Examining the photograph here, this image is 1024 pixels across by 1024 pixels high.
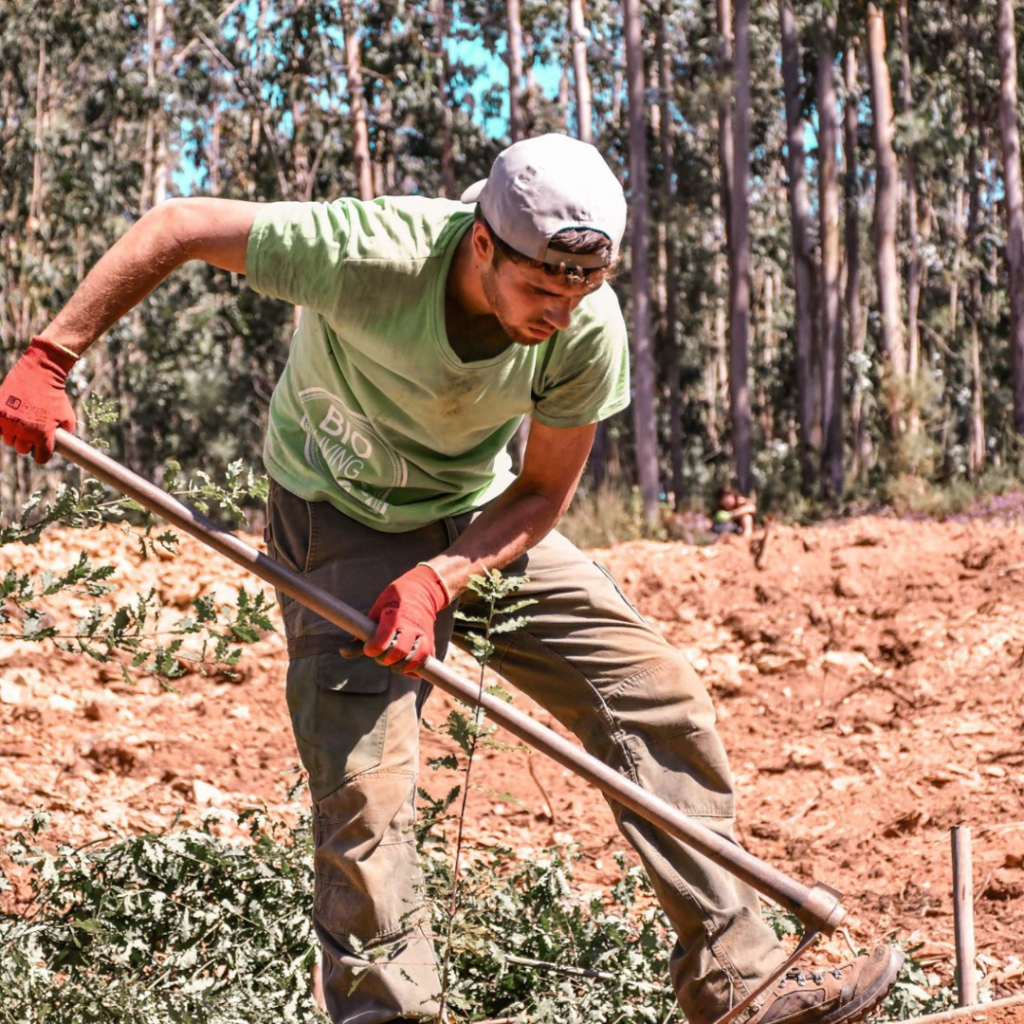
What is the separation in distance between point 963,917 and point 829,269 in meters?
16.2

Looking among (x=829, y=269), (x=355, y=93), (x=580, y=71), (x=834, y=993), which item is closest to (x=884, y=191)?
(x=829, y=269)

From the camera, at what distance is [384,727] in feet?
9.21

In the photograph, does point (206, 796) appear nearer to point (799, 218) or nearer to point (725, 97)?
point (799, 218)

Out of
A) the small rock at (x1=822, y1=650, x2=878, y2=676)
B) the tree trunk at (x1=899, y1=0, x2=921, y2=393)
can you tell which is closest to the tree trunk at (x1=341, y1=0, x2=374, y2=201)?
the tree trunk at (x1=899, y1=0, x2=921, y2=393)

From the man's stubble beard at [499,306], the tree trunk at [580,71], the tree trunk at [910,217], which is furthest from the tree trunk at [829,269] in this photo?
the man's stubble beard at [499,306]

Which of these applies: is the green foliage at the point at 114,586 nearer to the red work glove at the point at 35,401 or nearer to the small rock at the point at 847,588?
the red work glove at the point at 35,401

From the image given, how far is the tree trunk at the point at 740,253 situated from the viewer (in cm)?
1869

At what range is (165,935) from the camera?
11.7 ft

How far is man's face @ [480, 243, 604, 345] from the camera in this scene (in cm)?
252

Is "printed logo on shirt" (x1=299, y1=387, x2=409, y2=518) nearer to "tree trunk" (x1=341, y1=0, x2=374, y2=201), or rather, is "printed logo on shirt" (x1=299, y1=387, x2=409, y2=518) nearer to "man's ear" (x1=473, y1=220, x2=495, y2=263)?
"man's ear" (x1=473, y1=220, x2=495, y2=263)

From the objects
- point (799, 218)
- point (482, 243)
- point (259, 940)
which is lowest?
point (259, 940)

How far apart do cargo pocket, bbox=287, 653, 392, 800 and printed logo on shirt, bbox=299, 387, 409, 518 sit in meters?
0.35

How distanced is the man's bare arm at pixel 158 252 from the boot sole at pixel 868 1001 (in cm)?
191

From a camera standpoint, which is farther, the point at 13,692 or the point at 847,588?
the point at 847,588
